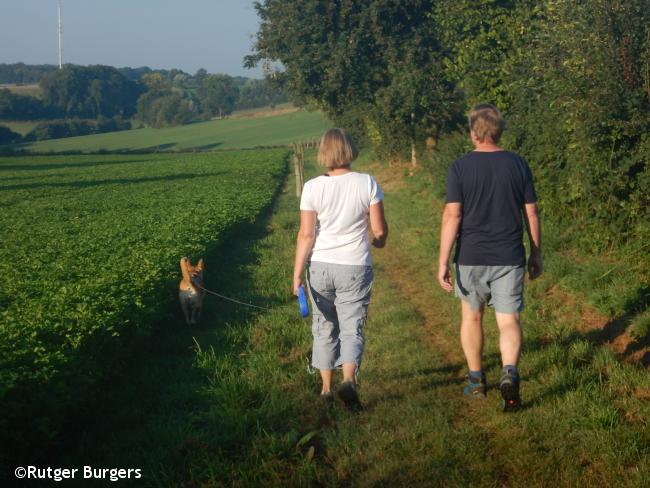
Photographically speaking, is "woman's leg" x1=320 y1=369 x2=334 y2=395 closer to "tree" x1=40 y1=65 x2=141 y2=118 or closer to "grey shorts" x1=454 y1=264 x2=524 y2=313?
"grey shorts" x1=454 y1=264 x2=524 y2=313

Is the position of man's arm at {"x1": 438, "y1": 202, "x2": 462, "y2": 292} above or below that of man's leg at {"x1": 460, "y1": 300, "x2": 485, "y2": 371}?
above

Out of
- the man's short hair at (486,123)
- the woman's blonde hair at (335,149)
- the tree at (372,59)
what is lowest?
the woman's blonde hair at (335,149)

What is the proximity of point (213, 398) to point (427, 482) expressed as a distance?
6.94 ft

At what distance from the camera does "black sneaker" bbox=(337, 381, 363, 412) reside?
4.83 meters

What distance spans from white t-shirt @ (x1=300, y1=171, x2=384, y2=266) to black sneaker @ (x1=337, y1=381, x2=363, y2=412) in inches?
34.8

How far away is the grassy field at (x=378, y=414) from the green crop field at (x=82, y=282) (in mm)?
411

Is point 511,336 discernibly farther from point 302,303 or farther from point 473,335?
point 302,303

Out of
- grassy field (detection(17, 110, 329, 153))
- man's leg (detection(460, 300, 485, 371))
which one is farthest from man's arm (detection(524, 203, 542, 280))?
grassy field (detection(17, 110, 329, 153))

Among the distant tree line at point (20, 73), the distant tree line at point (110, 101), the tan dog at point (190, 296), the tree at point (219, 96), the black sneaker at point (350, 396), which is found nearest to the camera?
the black sneaker at point (350, 396)

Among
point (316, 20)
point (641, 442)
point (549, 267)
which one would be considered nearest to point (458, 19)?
point (316, 20)

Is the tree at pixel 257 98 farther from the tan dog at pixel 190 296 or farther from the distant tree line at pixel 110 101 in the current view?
the tan dog at pixel 190 296

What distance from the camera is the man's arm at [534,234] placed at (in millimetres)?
4949

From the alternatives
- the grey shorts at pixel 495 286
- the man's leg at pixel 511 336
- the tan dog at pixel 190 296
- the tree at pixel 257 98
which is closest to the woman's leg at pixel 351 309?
the grey shorts at pixel 495 286

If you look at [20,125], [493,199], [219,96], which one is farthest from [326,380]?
[219,96]
